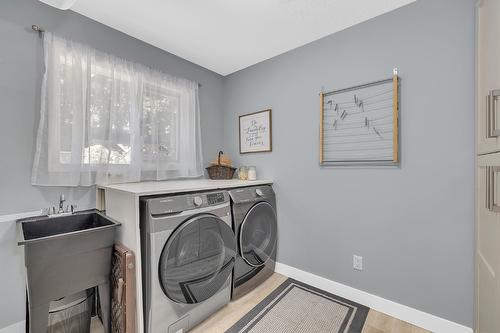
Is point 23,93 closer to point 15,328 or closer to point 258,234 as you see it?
point 15,328

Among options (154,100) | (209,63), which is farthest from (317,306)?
(209,63)

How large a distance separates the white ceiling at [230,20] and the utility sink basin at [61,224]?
1503 millimetres

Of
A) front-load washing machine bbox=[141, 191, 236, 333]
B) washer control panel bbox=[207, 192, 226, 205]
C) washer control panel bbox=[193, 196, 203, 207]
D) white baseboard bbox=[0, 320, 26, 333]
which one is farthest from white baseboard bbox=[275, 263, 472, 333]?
white baseboard bbox=[0, 320, 26, 333]

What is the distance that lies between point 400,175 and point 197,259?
156 cm

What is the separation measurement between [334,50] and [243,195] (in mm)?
1475

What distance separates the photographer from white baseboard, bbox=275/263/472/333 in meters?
1.41

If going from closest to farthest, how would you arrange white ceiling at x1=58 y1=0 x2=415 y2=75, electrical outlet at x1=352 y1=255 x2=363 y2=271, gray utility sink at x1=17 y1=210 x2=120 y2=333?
gray utility sink at x1=17 y1=210 x2=120 y2=333 < white ceiling at x1=58 y1=0 x2=415 y2=75 < electrical outlet at x1=352 y1=255 x2=363 y2=271

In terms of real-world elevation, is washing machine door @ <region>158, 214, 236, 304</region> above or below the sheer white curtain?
below

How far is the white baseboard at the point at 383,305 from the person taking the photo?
1.41 m

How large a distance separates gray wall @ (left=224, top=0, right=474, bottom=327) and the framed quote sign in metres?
0.17

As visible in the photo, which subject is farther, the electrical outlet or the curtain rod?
the electrical outlet

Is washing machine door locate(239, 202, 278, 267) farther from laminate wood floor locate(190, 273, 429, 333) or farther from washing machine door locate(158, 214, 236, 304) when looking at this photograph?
laminate wood floor locate(190, 273, 429, 333)

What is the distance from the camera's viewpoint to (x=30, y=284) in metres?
1.09

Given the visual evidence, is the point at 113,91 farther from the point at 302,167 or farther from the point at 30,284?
the point at 302,167
